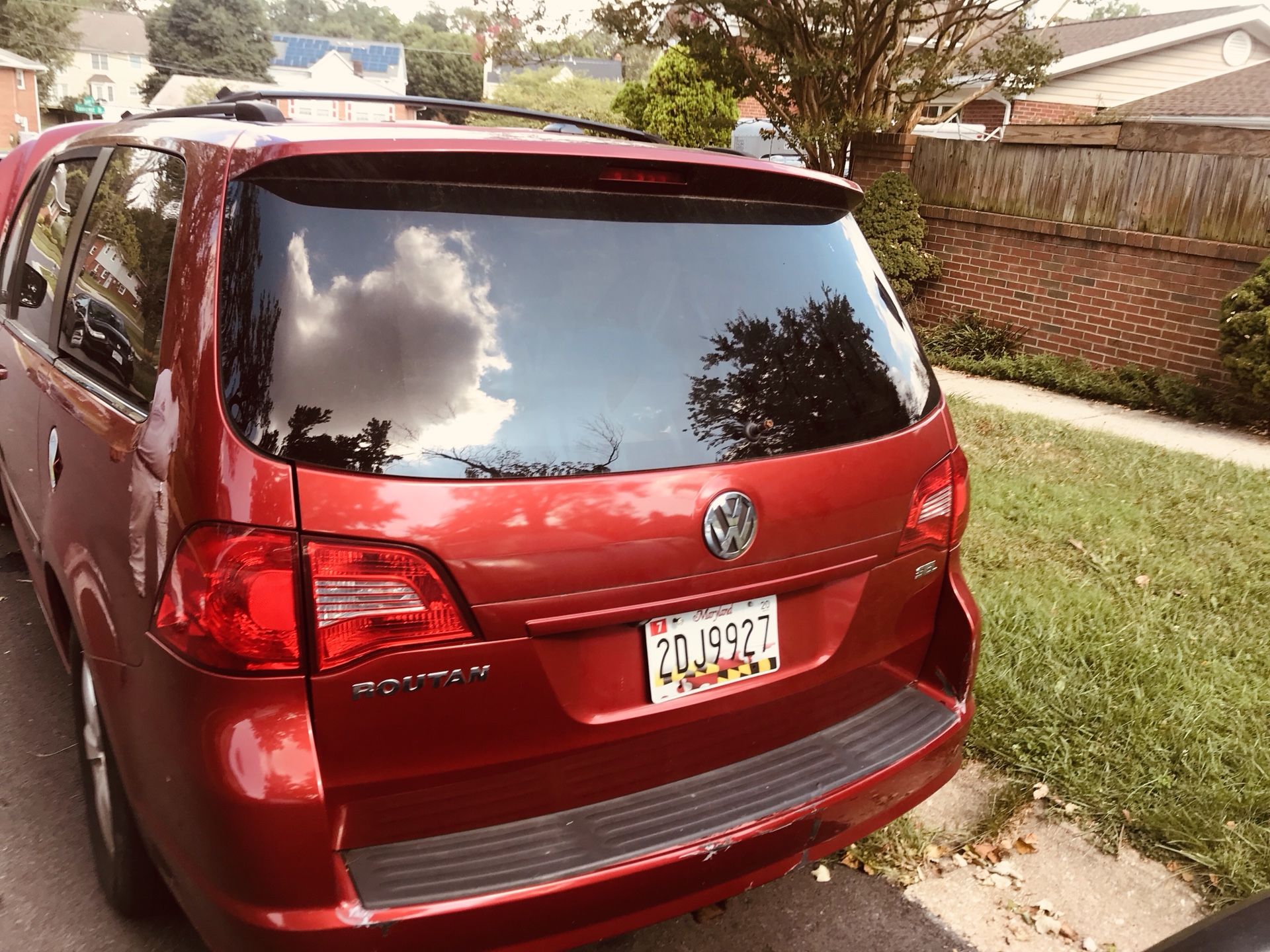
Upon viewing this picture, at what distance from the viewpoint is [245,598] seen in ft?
5.63

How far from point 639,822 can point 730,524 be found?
1.98 ft

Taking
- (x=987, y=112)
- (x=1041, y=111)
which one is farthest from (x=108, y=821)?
(x=987, y=112)

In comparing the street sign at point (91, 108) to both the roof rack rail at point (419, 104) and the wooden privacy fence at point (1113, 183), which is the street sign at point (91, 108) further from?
the roof rack rail at point (419, 104)

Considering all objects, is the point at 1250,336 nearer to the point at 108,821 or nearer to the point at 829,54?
the point at 829,54

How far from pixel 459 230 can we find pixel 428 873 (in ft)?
3.78

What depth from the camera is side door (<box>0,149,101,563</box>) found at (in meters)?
2.89

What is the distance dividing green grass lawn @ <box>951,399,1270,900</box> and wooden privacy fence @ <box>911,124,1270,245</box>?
2.78 m

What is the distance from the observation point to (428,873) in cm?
180

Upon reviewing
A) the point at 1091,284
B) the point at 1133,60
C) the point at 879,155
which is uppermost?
the point at 1133,60

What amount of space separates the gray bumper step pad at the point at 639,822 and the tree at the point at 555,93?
140 feet

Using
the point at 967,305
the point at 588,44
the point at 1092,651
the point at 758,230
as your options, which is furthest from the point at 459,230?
the point at 588,44

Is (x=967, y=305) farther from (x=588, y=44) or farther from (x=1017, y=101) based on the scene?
(x=1017, y=101)

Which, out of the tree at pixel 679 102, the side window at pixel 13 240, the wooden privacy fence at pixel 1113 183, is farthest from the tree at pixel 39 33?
the side window at pixel 13 240

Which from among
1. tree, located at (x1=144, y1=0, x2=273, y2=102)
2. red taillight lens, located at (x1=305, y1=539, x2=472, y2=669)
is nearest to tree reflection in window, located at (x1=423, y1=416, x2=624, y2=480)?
red taillight lens, located at (x1=305, y1=539, x2=472, y2=669)
